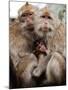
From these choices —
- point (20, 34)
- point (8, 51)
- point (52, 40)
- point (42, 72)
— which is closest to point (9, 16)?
point (20, 34)

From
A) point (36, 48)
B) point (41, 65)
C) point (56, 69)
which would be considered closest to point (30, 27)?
point (36, 48)

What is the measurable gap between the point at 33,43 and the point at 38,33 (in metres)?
0.11

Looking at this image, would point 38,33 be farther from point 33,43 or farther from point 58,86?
point 58,86

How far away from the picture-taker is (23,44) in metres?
2.09

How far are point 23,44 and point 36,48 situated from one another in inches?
5.3

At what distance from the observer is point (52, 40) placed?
2174mm

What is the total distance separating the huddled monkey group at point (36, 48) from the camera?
2064 millimetres

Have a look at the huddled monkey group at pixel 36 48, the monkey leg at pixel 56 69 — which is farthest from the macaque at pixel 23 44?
the monkey leg at pixel 56 69

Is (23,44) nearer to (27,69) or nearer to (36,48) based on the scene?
(36,48)

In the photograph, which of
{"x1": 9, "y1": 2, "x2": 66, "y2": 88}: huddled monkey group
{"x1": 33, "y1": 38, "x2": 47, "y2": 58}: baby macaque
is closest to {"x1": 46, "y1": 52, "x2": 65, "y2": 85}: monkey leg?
{"x1": 9, "y1": 2, "x2": 66, "y2": 88}: huddled monkey group

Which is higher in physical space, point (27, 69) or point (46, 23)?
point (46, 23)

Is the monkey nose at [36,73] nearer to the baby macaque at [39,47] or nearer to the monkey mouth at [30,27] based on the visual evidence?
the baby macaque at [39,47]

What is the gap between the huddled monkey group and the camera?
2.06 m

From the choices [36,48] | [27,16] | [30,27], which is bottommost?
[36,48]
